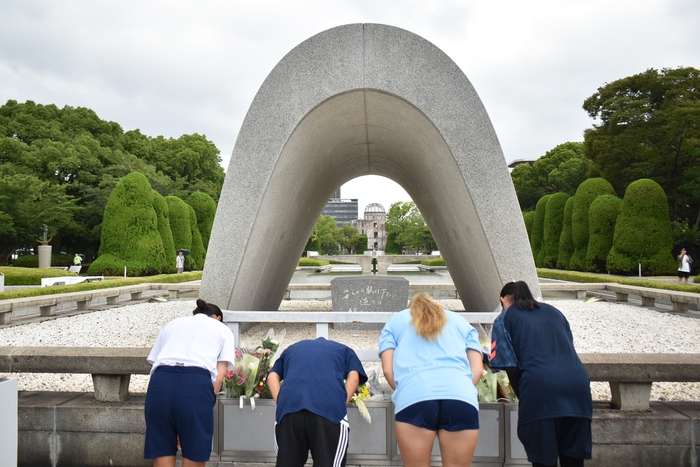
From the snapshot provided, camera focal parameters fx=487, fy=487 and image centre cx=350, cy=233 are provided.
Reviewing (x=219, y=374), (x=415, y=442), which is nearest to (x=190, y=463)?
(x=219, y=374)

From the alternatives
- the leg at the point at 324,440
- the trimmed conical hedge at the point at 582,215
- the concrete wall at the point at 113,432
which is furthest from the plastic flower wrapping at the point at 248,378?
the trimmed conical hedge at the point at 582,215

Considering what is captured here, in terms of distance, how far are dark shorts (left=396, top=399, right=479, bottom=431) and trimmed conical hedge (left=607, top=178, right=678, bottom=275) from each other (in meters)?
21.8

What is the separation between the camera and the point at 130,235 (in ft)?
69.4

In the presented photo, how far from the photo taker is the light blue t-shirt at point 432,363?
2273 millimetres

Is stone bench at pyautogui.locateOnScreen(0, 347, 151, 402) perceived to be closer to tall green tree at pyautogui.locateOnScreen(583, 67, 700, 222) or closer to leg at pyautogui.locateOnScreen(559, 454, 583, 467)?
leg at pyautogui.locateOnScreen(559, 454, 583, 467)

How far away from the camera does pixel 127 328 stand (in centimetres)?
841

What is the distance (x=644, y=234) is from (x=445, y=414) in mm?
22142

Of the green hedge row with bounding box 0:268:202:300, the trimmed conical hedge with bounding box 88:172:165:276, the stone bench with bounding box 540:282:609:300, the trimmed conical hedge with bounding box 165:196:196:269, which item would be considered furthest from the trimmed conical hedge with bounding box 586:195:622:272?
the trimmed conical hedge with bounding box 165:196:196:269

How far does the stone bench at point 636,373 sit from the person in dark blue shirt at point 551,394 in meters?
0.97

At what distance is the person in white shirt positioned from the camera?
2.44m

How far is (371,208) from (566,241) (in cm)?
7425

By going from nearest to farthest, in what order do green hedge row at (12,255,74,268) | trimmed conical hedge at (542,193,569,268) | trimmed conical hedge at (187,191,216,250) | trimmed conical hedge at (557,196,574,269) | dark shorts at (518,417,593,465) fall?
1. dark shorts at (518,417,593,465)
2. trimmed conical hedge at (557,196,574,269)
3. green hedge row at (12,255,74,268)
4. trimmed conical hedge at (542,193,569,268)
5. trimmed conical hedge at (187,191,216,250)

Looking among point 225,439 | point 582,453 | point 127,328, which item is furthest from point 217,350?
point 127,328

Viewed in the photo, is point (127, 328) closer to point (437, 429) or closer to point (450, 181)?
point (450, 181)
